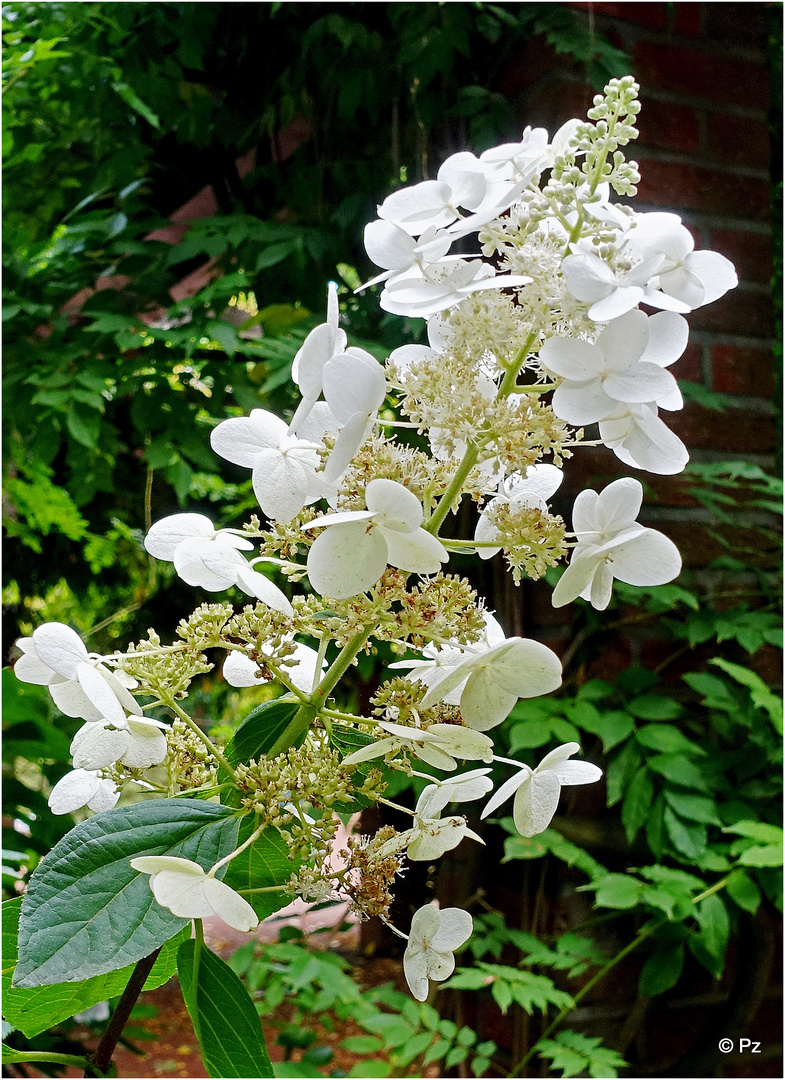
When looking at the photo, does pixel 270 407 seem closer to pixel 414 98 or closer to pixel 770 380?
pixel 414 98

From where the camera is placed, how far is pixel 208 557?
1.00 feet

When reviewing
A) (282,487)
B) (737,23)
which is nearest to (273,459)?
(282,487)

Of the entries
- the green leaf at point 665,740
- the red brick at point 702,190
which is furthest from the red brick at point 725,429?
the green leaf at point 665,740

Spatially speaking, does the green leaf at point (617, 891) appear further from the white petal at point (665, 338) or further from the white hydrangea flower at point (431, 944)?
the white petal at point (665, 338)

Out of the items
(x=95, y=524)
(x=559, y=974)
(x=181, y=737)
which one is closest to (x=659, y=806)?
(x=559, y=974)

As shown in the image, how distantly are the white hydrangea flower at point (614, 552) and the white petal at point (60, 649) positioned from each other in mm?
170

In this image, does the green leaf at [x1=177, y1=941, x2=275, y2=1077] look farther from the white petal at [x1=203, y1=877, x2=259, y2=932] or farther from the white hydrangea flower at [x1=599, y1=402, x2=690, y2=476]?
the white hydrangea flower at [x1=599, y1=402, x2=690, y2=476]

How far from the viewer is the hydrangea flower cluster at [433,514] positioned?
0.88 feet

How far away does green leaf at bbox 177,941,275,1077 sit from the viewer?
300 mm

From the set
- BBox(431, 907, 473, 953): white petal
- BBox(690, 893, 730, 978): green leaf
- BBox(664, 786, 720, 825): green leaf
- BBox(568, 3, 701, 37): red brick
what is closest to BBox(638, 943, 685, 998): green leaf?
BBox(690, 893, 730, 978): green leaf

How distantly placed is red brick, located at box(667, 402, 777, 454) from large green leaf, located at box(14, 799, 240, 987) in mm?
1001

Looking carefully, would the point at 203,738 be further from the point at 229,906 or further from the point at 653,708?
the point at 653,708

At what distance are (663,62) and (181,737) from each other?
4.09 feet

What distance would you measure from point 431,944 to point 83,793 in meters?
0.15
